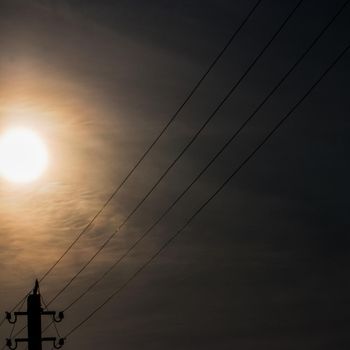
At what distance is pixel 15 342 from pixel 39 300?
2.14 m

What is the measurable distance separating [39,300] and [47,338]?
1726 mm

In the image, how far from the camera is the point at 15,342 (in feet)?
165

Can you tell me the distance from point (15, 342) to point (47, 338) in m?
1.43

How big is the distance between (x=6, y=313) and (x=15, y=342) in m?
1.48

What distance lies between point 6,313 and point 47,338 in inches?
89.4

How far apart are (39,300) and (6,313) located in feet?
5.83

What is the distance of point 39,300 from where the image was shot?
5041cm

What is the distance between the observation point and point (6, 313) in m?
51.0

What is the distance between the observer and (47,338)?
50.3 metres
